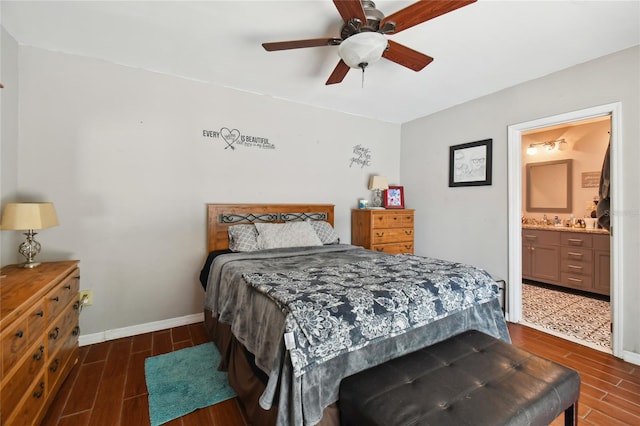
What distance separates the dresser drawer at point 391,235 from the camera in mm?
3660

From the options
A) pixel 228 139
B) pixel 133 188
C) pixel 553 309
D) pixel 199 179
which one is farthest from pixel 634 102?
pixel 133 188

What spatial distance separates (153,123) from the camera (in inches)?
106

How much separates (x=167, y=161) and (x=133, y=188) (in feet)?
1.31

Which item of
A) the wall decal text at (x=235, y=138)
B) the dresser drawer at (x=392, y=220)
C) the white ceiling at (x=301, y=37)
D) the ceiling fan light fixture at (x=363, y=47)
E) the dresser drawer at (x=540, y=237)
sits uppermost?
the white ceiling at (x=301, y=37)

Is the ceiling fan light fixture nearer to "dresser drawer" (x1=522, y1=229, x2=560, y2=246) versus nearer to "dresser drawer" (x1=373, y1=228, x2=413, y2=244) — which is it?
"dresser drawer" (x1=373, y1=228, x2=413, y2=244)

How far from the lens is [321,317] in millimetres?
1257

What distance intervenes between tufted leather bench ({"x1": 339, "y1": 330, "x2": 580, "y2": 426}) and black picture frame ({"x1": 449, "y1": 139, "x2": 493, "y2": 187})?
7.78 ft

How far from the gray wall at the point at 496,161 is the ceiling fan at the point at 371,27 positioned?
1.64 meters

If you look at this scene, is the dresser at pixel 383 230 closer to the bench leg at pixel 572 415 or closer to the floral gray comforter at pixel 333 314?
the floral gray comforter at pixel 333 314

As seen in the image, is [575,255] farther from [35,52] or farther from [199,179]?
[35,52]

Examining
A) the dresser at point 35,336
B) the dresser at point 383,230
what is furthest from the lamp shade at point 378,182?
the dresser at point 35,336

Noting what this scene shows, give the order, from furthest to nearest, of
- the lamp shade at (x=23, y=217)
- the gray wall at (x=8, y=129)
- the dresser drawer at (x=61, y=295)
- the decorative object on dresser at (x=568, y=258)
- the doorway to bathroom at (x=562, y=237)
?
1. the decorative object on dresser at (x=568, y=258)
2. the doorway to bathroom at (x=562, y=237)
3. the gray wall at (x=8, y=129)
4. the lamp shade at (x=23, y=217)
5. the dresser drawer at (x=61, y=295)

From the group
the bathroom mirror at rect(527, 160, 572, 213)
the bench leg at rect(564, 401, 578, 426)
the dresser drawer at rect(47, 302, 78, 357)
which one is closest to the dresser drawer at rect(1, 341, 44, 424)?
the dresser drawer at rect(47, 302, 78, 357)

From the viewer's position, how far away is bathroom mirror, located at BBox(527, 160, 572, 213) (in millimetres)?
4293
